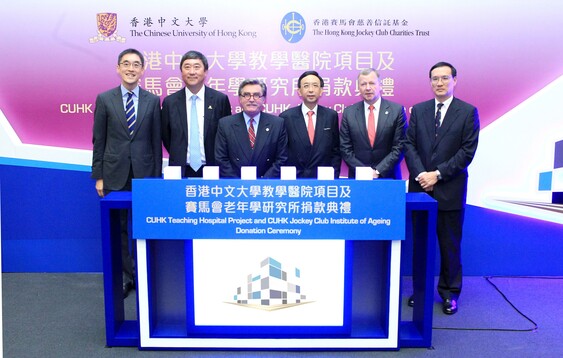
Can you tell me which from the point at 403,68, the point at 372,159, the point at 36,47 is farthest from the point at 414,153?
the point at 36,47

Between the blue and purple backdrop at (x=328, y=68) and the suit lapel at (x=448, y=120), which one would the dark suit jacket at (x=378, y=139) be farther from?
the blue and purple backdrop at (x=328, y=68)

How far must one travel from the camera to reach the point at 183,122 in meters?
3.46

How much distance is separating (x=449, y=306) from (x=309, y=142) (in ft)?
4.53

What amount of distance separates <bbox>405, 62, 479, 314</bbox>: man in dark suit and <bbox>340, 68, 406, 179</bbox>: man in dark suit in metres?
0.10

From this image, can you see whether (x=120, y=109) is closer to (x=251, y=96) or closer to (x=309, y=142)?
(x=251, y=96)

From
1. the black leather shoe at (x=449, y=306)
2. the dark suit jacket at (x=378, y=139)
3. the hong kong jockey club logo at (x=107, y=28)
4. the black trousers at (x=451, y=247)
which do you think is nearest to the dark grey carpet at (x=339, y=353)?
the black leather shoe at (x=449, y=306)

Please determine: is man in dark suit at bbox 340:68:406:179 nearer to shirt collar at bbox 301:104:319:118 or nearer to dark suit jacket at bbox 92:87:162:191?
shirt collar at bbox 301:104:319:118

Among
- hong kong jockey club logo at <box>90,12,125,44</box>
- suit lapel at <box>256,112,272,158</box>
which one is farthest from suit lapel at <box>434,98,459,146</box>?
hong kong jockey club logo at <box>90,12,125,44</box>

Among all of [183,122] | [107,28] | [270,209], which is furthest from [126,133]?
[270,209]

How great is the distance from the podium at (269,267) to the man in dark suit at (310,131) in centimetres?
93

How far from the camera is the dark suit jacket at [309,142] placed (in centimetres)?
351

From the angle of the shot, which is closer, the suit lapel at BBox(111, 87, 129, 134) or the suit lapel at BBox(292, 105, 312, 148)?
the suit lapel at BBox(111, 87, 129, 134)

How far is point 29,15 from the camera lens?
12.9 ft

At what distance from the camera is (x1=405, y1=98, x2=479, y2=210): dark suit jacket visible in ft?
10.5
